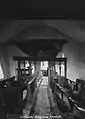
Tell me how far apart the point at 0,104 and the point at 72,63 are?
3.47 ft

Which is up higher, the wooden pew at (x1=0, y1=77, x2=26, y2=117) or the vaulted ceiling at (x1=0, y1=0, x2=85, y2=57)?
the vaulted ceiling at (x1=0, y1=0, x2=85, y2=57)

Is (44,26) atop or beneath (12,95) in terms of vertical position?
atop

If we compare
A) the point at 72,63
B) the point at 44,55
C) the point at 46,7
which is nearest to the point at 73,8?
the point at 46,7

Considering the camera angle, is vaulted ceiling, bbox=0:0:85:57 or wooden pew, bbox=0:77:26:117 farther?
wooden pew, bbox=0:77:26:117

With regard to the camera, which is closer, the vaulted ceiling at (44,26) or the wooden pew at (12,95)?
the vaulted ceiling at (44,26)

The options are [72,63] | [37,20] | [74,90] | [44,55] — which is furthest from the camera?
[74,90]

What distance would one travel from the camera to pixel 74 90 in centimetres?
259

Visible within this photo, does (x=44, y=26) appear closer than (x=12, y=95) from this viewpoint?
Yes

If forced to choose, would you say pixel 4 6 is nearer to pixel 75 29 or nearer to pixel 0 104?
pixel 75 29

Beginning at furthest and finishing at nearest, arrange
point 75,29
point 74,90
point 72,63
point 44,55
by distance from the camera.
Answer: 1. point 74,90
2. point 72,63
3. point 44,55
4. point 75,29

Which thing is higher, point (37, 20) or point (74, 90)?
point (37, 20)

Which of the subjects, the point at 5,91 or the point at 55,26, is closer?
the point at 55,26

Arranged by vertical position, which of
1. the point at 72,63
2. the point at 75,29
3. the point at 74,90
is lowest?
the point at 74,90

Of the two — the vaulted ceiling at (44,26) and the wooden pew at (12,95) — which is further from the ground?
the vaulted ceiling at (44,26)
